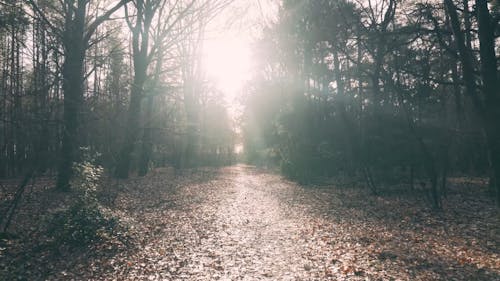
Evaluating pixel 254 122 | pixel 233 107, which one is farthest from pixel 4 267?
pixel 233 107

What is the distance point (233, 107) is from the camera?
159 feet

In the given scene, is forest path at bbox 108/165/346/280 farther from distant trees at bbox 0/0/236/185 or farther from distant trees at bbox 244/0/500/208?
distant trees at bbox 244/0/500/208

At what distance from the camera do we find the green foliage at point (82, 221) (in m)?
7.44

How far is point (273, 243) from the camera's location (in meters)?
8.21

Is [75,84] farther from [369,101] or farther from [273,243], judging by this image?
[369,101]

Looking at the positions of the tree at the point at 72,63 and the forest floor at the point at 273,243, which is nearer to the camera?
the forest floor at the point at 273,243

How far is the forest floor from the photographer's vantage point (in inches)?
243

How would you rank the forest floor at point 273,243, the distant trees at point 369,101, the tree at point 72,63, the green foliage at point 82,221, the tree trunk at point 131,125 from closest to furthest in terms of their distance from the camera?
the forest floor at point 273,243 < the green foliage at point 82,221 < the tree at point 72,63 < the tree trunk at point 131,125 < the distant trees at point 369,101

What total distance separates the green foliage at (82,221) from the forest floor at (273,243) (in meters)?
0.30

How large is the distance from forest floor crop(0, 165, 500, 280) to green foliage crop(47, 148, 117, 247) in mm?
297

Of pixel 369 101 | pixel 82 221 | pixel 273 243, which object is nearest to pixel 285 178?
pixel 369 101

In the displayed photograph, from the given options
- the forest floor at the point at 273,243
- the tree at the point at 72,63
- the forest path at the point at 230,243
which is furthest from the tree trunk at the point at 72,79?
the forest path at the point at 230,243

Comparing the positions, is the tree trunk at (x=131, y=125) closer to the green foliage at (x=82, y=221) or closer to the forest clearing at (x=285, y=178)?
the forest clearing at (x=285, y=178)

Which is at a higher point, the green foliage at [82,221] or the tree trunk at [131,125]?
the tree trunk at [131,125]
